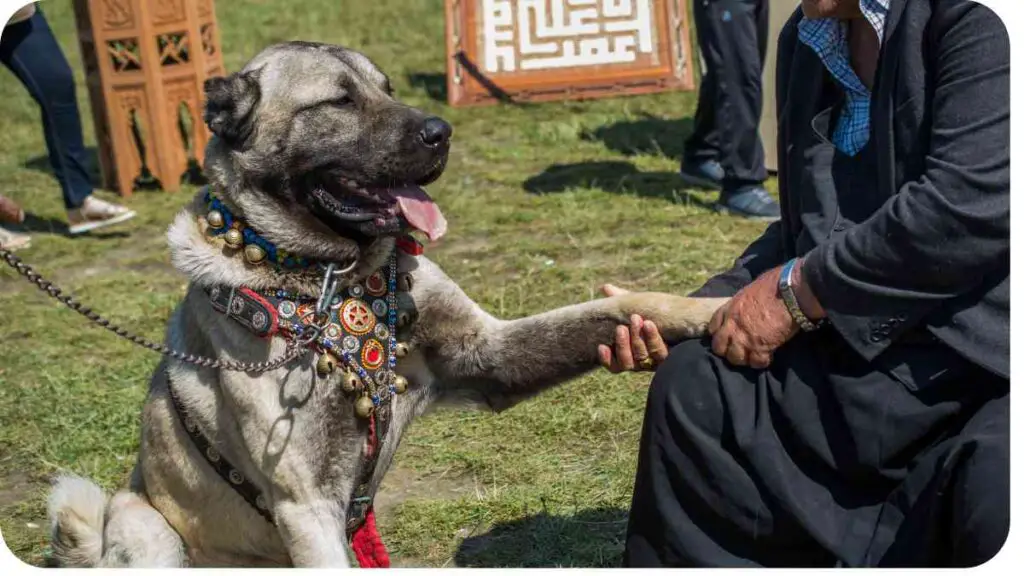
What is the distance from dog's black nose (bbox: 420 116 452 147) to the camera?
309cm

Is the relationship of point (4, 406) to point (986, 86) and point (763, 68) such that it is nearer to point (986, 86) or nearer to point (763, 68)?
point (986, 86)

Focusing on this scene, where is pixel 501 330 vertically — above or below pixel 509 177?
above

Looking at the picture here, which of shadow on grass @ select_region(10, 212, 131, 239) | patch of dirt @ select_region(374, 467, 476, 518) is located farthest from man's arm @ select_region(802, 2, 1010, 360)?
shadow on grass @ select_region(10, 212, 131, 239)

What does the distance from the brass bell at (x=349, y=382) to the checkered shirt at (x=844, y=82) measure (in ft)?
4.28

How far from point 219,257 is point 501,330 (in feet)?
2.54

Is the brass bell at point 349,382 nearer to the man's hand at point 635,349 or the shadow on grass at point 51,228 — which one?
the man's hand at point 635,349

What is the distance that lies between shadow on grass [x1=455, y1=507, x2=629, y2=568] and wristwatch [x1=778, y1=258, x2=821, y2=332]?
119 centimetres

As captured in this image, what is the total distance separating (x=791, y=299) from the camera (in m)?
2.61

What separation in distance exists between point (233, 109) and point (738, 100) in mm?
4262

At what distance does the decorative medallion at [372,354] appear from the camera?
3.06 metres

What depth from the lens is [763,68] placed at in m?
7.63

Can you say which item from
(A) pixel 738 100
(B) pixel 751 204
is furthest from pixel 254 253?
(A) pixel 738 100

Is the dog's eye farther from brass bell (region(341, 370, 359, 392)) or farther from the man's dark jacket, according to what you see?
the man's dark jacket
